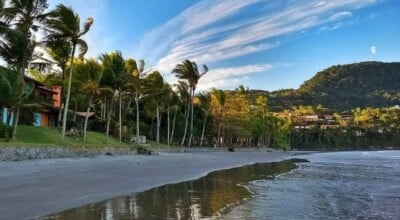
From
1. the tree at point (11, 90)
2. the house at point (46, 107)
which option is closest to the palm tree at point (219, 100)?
the house at point (46, 107)

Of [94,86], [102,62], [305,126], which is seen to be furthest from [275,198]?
[305,126]

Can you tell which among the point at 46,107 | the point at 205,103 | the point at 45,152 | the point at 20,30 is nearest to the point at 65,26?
the point at 20,30

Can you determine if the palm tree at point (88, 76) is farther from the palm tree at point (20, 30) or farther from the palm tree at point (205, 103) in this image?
the palm tree at point (205, 103)

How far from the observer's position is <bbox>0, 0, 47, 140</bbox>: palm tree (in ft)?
84.6

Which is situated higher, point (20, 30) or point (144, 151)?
point (20, 30)

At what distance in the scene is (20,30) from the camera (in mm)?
26703

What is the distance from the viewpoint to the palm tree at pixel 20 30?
25.8 m

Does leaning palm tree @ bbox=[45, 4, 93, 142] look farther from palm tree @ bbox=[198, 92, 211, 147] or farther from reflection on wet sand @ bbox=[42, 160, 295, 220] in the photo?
palm tree @ bbox=[198, 92, 211, 147]

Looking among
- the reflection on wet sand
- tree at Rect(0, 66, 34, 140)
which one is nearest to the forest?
tree at Rect(0, 66, 34, 140)

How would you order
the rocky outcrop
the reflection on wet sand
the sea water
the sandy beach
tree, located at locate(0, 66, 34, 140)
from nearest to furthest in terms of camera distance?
1. the reflection on wet sand
2. the sandy beach
3. the sea water
4. the rocky outcrop
5. tree, located at locate(0, 66, 34, 140)

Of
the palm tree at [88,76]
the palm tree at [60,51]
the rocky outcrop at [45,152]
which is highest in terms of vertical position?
the palm tree at [60,51]

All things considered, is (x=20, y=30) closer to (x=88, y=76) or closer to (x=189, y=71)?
(x=88, y=76)

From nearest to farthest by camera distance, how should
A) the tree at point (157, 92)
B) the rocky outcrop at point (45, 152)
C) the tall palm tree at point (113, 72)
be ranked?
the rocky outcrop at point (45, 152)
the tall palm tree at point (113, 72)
the tree at point (157, 92)

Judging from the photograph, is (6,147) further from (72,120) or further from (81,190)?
(72,120)
